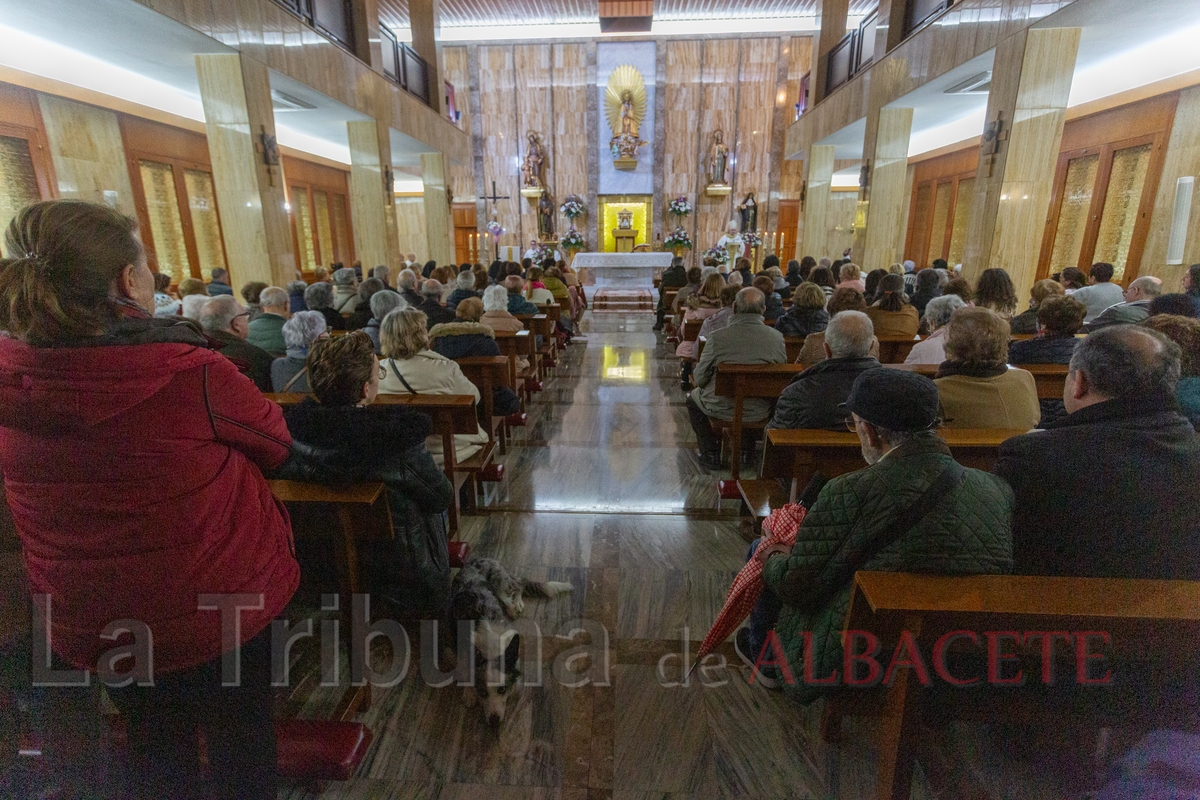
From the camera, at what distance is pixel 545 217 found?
14.5 meters

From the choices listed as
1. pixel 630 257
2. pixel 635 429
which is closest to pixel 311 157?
pixel 630 257

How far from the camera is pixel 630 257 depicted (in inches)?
450

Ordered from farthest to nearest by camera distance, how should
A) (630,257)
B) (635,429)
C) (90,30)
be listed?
(630,257), (90,30), (635,429)

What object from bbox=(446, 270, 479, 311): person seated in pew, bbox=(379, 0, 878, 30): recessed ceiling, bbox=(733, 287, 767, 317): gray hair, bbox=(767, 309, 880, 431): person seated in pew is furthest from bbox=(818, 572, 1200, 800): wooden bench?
bbox=(379, 0, 878, 30): recessed ceiling

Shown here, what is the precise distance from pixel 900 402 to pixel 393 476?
4.56 ft

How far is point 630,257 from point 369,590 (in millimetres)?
10121

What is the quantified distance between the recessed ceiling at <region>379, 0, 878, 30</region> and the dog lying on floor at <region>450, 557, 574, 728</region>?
1365 cm

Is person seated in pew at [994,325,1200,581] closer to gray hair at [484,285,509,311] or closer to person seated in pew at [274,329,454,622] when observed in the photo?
person seated in pew at [274,329,454,622]

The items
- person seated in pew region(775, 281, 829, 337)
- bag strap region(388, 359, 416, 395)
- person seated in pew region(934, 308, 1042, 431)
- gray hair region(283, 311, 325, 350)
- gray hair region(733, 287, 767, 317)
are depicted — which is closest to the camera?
person seated in pew region(934, 308, 1042, 431)

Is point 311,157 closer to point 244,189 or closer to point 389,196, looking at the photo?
point 389,196

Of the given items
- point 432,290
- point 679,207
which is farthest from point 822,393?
point 679,207

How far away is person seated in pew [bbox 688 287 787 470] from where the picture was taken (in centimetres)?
342

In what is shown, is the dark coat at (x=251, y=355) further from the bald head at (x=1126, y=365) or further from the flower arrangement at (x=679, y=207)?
the flower arrangement at (x=679, y=207)

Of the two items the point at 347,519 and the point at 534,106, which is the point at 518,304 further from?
the point at 534,106
